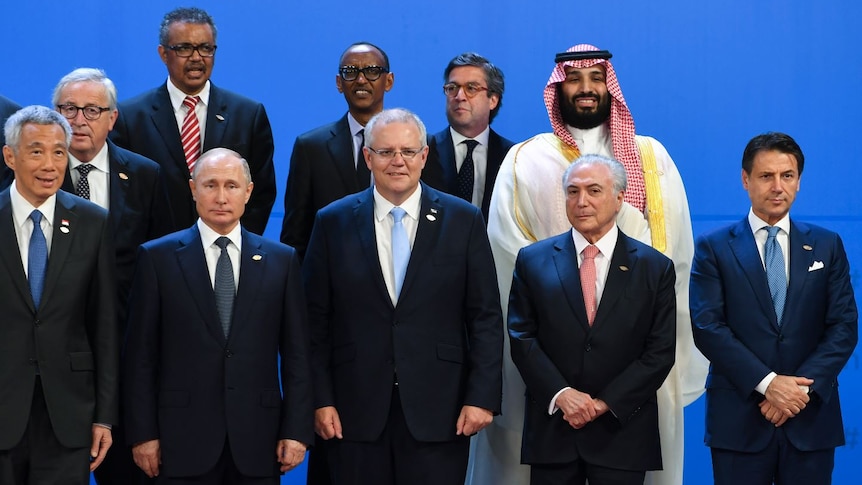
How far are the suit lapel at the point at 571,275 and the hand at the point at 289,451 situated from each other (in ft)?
3.18

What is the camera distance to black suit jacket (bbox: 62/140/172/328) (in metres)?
4.16

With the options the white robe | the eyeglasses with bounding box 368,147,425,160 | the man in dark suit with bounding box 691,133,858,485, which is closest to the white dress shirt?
the eyeglasses with bounding box 368,147,425,160

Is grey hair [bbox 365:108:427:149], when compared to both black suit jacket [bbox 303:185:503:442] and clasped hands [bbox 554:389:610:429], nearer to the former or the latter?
black suit jacket [bbox 303:185:503:442]

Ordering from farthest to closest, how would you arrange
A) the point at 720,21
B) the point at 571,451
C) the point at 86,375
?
1. the point at 720,21
2. the point at 571,451
3. the point at 86,375

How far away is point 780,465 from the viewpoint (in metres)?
3.95

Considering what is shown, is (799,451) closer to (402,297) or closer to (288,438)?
(402,297)

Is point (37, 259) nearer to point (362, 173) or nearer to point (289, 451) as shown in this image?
point (289, 451)

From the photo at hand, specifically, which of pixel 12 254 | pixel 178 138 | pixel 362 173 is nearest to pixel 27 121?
pixel 12 254

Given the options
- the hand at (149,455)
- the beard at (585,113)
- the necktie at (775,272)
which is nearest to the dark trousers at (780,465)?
the necktie at (775,272)

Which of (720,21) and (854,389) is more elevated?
(720,21)

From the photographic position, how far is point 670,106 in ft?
19.0

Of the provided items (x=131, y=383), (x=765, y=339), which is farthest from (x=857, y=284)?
(x=131, y=383)

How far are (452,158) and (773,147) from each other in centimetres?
133

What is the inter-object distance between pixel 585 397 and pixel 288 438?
0.93 metres
